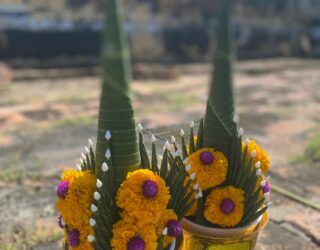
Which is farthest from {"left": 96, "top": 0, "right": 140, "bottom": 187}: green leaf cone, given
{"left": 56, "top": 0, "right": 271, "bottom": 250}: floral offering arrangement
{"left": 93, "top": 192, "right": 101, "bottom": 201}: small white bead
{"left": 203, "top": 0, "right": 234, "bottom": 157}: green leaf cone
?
{"left": 203, "top": 0, "right": 234, "bottom": 157}: green leaf cone

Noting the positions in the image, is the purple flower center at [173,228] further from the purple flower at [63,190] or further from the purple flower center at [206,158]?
the purple flower at [63,190]

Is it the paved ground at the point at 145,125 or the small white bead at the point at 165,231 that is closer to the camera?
the small white bead at the point at 165,231

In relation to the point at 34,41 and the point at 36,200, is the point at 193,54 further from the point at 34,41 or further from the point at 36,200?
the point at 36,200

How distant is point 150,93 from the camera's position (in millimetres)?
8352

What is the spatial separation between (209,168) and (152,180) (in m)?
0.34

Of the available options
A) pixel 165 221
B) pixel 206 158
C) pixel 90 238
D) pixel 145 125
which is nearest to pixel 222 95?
pixel 206 158

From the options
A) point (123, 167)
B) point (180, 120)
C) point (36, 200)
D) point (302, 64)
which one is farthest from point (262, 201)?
point (302, 64)

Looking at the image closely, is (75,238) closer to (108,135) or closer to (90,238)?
(90,238)

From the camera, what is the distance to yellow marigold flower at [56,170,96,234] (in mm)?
1572

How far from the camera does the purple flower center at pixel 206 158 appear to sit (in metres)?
1.77

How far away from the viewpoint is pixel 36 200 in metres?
3.22

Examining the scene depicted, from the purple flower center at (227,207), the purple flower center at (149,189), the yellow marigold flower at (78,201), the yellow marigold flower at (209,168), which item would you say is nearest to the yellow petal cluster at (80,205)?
the yellow marigold flower at (78,201)

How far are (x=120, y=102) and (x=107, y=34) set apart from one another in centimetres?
27

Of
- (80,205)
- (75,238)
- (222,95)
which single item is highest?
(222,95)
